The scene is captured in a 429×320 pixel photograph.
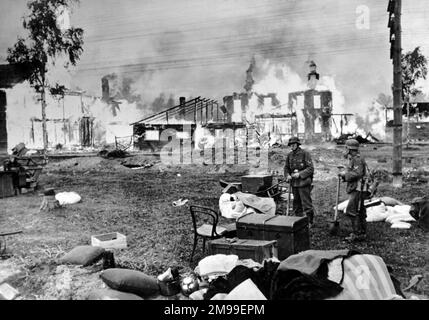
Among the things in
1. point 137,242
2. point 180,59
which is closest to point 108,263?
point 137,242

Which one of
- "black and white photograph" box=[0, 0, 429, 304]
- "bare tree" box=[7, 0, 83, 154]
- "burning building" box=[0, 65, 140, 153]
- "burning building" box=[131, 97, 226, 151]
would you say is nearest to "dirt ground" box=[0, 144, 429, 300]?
"black and white photograph" box=[0, 0, 429, 304]

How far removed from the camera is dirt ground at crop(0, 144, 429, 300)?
4332 millimetres

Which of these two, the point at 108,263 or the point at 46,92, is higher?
the point at 46,92

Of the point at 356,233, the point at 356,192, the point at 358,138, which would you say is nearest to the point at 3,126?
the point at 356,192

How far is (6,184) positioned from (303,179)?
317 inches

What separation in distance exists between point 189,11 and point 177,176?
7726 mm

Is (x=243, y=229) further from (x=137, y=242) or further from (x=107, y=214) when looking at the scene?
(x=107, y=214)

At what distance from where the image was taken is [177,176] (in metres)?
14.9

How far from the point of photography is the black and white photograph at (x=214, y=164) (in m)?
3.81

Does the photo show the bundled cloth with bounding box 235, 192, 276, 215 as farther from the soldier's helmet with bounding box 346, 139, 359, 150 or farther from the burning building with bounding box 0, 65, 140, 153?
the burning building with bounding box 0, 65, 140, 153

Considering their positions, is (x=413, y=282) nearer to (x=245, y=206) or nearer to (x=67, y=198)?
(x=245, y=206)

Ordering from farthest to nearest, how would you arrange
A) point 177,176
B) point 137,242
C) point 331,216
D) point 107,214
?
point 177,176 < point 107,214 < point 331,216 < point 137,242

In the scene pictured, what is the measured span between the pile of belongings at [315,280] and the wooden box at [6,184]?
8843 mm

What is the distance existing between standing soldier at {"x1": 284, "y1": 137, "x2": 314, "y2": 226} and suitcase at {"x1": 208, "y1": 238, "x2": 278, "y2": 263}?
228 centimetres
